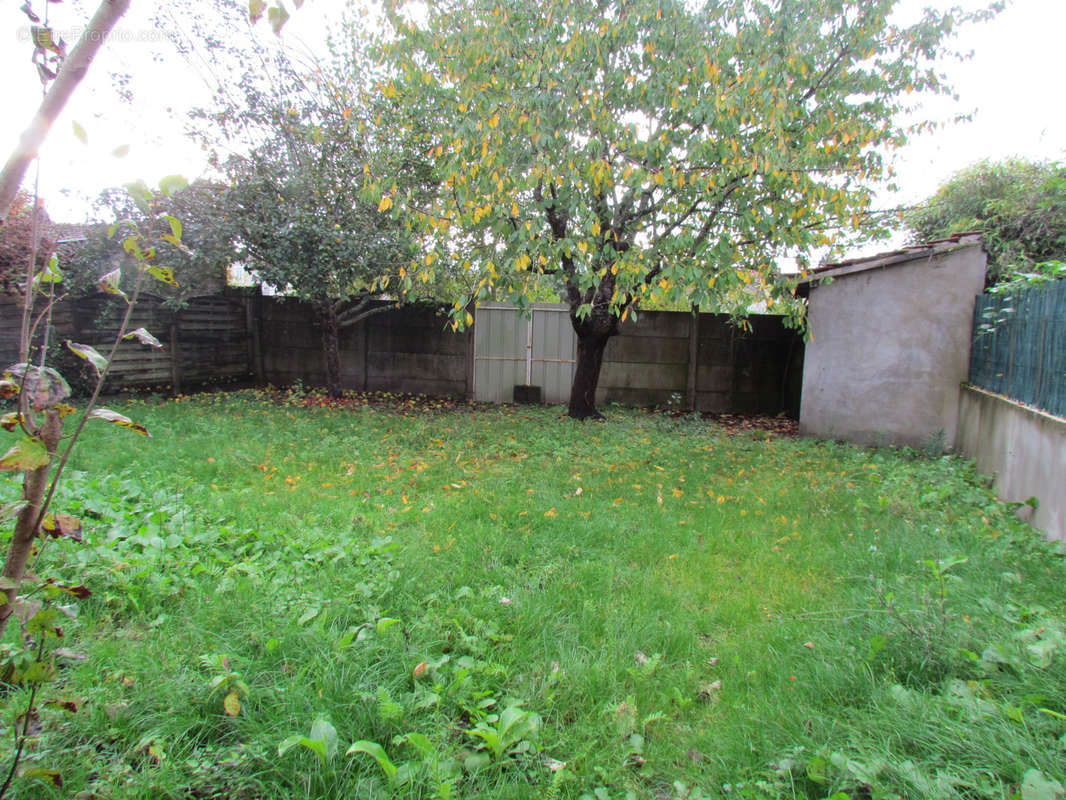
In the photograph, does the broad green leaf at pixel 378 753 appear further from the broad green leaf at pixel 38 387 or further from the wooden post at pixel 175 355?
the wooden post at pixel 175 355

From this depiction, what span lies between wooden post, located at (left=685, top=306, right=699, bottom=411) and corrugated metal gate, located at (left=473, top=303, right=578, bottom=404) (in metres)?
1.81

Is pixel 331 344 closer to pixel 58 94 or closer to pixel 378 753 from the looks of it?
pixel 378 753

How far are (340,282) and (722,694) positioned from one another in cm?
691

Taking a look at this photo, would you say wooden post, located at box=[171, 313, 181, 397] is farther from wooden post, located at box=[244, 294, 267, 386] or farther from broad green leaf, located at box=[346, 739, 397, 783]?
broad green leaf, located at box=[346, 739, 397, 783]

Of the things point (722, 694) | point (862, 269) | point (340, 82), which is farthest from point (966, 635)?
point (340, 82)

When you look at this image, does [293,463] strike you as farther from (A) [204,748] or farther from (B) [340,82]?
(B) [340,82]

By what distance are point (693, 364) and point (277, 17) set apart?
8765 mm

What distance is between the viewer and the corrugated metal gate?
9.42 metres

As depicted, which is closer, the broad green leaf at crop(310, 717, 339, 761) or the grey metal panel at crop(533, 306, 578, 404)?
the broad green leaf at crop(310, 717, 339, 761)

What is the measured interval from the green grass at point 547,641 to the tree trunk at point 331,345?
448 cm

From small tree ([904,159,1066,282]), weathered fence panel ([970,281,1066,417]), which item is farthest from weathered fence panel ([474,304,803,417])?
weathered fence panel ([970,281,1066,417])

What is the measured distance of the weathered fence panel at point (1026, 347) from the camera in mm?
3924

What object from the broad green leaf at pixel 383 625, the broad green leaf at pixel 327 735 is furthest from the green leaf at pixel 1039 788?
the broad green leaf at pixel 383 625

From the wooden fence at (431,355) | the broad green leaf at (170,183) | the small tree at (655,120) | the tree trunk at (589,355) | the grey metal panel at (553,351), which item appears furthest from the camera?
the grey metal panel at (553,351)
